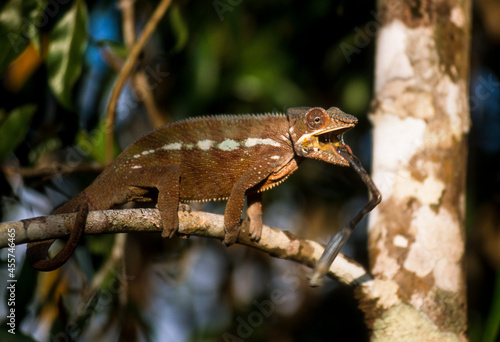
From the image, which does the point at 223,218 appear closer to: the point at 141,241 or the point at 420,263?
the point at 420,263


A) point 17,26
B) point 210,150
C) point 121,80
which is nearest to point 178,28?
point 121,80

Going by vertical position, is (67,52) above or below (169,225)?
above

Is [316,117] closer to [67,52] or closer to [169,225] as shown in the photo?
[169,225]

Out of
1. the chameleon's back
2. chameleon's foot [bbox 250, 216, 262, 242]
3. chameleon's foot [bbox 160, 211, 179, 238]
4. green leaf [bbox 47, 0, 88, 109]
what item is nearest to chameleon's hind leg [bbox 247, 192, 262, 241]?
chameleon's foot [bbox 250, 216, 262, 242]

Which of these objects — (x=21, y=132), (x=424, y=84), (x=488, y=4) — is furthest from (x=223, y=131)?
(x=488, y=4)

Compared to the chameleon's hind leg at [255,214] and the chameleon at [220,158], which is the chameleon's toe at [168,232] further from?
the chameleon's hind leg at [255,214]

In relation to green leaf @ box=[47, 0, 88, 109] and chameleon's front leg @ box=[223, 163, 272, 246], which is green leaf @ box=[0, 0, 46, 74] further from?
chameleon's front leg @ box=[223, 163, 272, 246]
